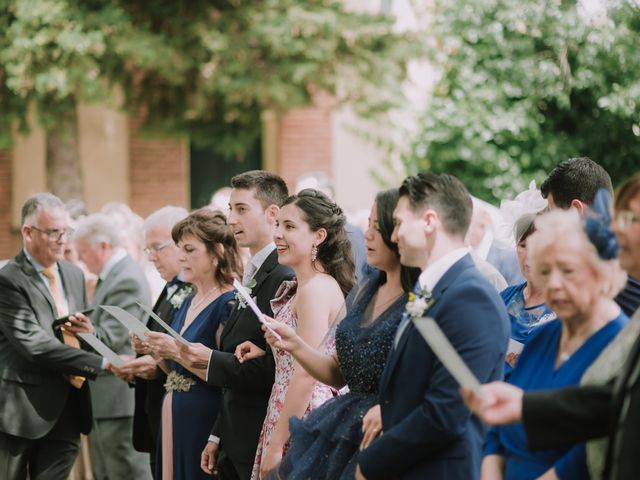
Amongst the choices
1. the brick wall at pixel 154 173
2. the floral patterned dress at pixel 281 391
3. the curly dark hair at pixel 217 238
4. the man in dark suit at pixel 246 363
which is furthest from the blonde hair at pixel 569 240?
the brick wall at pixel 154 173

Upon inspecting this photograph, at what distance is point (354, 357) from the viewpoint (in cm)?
407

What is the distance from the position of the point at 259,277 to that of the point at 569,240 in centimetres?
246

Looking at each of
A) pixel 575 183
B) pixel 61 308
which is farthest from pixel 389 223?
pixel 61 308

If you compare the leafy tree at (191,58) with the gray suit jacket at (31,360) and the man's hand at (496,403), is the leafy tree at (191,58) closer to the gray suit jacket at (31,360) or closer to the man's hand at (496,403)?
the gray suit jacket at (31,360)

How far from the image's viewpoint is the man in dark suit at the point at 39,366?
6.54 meters

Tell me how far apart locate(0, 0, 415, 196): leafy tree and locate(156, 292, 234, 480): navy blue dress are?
25.3ft

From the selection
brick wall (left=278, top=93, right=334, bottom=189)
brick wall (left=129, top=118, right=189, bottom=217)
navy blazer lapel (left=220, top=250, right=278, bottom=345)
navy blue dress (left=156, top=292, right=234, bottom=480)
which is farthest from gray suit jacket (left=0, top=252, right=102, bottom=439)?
brick wall (left=129, top=118, right=189, bottom=217)

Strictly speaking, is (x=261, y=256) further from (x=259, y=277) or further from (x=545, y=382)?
(x=545, y=382)

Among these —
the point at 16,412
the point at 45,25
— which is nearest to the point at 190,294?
the point at 16,412

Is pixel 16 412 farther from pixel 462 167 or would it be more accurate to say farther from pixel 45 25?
pixel 45 25

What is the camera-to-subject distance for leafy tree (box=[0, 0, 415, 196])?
42.2ft

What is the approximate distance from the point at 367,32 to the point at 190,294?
26.0 feet

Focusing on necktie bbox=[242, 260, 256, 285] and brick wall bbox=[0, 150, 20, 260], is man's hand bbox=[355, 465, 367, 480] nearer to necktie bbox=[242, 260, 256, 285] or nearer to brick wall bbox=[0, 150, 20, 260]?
necktie bbox=[242, 260, 256, 285]

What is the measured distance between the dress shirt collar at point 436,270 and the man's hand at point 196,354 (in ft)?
6.04
